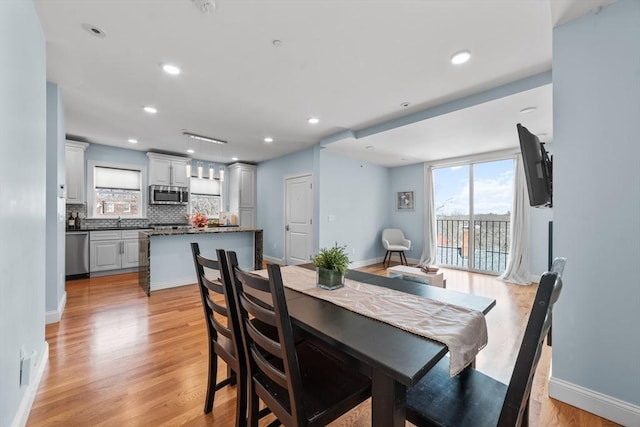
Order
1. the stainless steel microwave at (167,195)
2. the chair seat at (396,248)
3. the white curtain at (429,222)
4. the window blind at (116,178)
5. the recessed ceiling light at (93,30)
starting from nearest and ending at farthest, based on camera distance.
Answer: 1. the recessed ceiling light at (93,30)
2. the window blind at (116,178)
3. the stainless steel microwave at (167,195)
4. the chair seat at (396,248)
5. the white curtain at (429,222)

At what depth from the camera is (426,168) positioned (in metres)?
6.03

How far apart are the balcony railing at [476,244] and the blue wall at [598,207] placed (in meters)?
3.91

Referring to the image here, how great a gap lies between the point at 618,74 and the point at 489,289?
3.41m

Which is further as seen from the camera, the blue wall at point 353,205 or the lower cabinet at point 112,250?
the blue wall at point 353,205

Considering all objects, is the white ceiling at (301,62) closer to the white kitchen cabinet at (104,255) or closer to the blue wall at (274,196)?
the blue wall at (274,196)

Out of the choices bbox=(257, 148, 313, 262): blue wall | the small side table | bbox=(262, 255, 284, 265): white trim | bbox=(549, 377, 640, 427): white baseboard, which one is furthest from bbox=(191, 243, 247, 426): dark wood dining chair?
bbox=(262, 255, 284, 265): white trim

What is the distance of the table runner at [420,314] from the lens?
0.95 metres

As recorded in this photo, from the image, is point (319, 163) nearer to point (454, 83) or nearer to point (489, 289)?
point (454, 83)

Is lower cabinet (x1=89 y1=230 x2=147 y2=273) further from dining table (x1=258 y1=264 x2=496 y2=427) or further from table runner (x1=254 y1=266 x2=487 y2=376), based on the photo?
dining table (x1=258 y1=264 x2=496 y2=427)

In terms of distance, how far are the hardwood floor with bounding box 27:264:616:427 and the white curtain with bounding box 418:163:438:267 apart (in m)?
2.31

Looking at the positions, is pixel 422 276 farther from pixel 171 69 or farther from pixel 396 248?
pixel 171 69

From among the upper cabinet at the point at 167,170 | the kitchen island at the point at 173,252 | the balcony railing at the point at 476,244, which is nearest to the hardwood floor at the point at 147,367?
the kitchen island at the point at 173,252

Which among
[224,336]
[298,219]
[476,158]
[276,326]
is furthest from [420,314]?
[476,158]

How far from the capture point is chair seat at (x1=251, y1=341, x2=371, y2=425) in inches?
40.1
